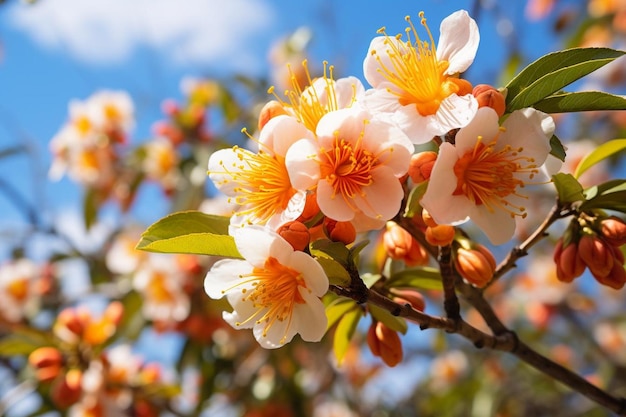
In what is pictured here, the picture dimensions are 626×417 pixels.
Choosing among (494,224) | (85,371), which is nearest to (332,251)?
(494,224)

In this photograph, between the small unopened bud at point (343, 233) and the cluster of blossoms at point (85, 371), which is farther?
the cluster of blossoms at point (85, 371)

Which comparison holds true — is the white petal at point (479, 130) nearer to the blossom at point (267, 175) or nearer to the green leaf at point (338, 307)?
the blossom at point (267, 175)

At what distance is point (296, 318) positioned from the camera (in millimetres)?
852

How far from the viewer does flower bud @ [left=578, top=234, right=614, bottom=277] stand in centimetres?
86

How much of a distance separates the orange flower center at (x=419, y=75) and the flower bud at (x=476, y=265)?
221mm

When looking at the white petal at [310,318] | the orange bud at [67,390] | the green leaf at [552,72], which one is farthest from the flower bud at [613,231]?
the orange bud at [67,390]

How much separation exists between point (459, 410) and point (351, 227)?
2541 mm

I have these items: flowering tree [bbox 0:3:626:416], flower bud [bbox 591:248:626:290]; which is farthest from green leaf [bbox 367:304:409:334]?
flower bud [bbox 591:248:626:290]

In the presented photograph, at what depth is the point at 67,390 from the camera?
179 cm

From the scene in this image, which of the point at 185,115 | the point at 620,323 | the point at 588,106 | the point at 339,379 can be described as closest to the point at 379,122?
Answer: the point at 588,106

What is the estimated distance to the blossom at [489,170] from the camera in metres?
0.77

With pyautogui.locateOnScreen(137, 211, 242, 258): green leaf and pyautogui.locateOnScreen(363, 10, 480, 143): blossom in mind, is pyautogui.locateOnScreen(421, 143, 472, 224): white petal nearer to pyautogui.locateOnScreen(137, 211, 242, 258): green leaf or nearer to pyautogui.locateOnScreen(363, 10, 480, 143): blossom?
pyautogui.locateOnScreen(363, 10, 480, 143): blossom

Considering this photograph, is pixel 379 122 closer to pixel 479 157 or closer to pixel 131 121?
pixel 479 157

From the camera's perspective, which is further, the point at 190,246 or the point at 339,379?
the point at 339,379
